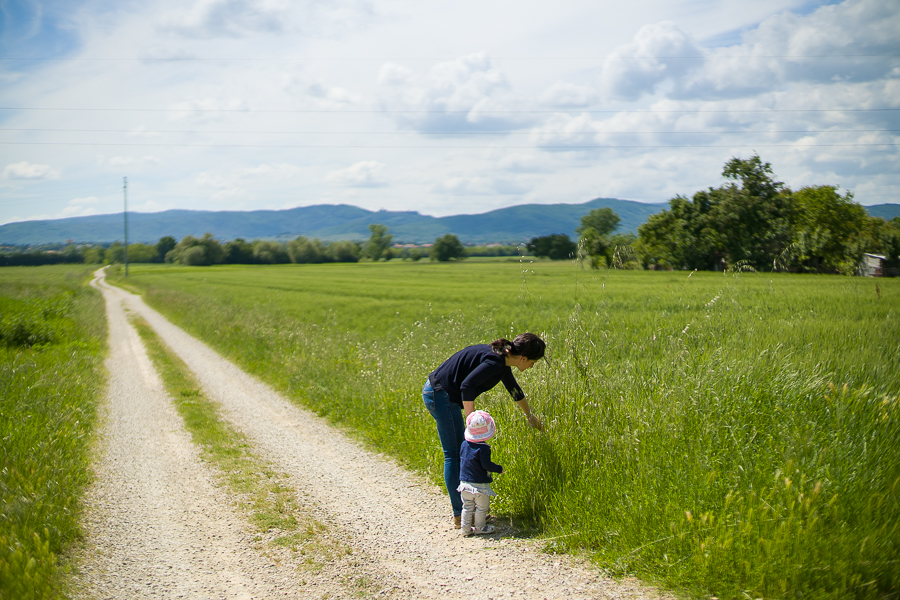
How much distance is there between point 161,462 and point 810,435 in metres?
8.15

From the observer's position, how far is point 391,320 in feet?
76.1

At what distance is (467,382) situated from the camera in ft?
16.1

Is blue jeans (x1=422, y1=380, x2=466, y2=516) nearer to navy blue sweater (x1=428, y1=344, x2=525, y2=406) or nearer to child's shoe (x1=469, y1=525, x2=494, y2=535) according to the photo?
navy blue sweater (x1=428, y1=344, x2=525, y2=406)

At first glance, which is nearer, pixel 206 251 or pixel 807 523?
pixel 807 523

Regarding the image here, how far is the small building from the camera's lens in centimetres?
2131

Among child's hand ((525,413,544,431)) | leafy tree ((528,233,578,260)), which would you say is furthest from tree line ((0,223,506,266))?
child's hand ((525,413,544,431))

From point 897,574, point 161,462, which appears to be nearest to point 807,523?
point 897,574

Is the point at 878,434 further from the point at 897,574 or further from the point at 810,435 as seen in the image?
the point at 897,574

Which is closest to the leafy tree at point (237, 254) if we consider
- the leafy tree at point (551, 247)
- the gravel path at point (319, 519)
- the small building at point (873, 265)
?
the leafy tree at point (551, 247)

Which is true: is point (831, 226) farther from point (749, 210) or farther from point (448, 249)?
point (448, 249)

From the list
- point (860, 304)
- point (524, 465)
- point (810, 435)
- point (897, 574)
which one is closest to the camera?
point (897, 574)

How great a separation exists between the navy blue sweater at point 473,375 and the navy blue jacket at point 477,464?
1.58 ft

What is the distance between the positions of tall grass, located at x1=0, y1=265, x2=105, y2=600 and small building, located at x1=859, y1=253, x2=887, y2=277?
25.5 metres

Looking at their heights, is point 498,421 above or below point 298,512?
above
